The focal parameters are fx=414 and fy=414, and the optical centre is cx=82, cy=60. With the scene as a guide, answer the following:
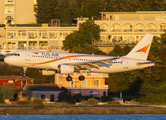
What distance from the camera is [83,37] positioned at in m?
133

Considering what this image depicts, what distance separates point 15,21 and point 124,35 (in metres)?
44.0

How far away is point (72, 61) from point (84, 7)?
91.6 metres

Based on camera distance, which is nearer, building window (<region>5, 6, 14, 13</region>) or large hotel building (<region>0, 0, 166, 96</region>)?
large hotel building (<region>0, 0, 166, 96</region>)

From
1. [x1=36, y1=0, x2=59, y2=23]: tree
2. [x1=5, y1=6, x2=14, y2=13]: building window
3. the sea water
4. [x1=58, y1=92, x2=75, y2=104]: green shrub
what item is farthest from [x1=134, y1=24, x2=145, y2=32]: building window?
the sea water

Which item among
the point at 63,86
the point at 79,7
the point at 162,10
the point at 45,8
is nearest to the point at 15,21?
the point at 45,8

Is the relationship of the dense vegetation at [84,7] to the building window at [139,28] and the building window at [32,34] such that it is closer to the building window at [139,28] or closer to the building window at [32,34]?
the building window at [32,34]

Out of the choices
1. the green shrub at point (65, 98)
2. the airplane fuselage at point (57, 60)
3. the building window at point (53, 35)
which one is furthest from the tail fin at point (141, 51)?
the building window at point (53, 35)

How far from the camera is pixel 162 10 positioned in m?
153

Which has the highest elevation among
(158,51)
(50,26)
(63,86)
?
(50,26)

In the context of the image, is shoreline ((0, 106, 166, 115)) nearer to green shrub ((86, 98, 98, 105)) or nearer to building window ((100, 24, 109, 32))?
green shrub ((86, 98, 98, 105))

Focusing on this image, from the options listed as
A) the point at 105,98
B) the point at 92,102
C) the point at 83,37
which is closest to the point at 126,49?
the point at 83,37

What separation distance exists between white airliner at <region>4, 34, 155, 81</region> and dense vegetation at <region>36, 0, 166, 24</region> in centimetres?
8016

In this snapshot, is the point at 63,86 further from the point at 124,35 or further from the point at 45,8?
the point at 45,8

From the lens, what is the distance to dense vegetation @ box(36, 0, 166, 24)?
153 m
